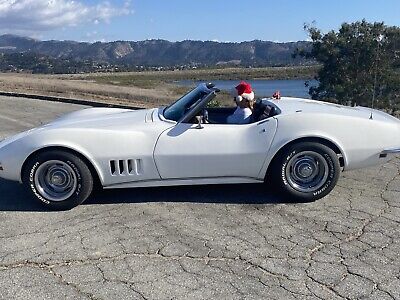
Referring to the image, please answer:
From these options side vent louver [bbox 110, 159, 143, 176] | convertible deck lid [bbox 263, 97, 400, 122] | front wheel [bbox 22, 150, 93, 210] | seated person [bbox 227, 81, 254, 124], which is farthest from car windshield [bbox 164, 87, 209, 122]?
front wheel [bbox 22, 150, 93, 210]

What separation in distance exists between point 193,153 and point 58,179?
4.39 feet

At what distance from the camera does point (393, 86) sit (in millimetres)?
19484

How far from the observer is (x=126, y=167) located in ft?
13.7

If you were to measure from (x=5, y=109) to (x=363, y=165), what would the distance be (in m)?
11.3

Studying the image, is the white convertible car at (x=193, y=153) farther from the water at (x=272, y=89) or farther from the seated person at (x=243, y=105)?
the water at (x=272, y=89)

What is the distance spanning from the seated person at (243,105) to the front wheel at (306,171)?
566 millimetres

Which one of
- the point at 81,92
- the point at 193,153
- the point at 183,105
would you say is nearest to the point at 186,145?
the point at 193,153

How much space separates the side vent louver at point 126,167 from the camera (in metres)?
4.15

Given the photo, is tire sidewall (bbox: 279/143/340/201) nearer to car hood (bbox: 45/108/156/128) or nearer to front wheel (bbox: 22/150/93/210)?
car hood (bbox: 45/108/156/128)

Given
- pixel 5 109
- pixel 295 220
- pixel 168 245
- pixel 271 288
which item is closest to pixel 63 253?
pixel 168 245

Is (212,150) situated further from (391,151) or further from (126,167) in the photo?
(391,151)

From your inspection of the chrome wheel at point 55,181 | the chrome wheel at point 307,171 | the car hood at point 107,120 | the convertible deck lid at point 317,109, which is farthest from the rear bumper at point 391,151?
the chrome wheel at point 55,181

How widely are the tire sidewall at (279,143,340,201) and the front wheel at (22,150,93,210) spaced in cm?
189

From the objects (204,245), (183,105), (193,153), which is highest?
(183,105)
